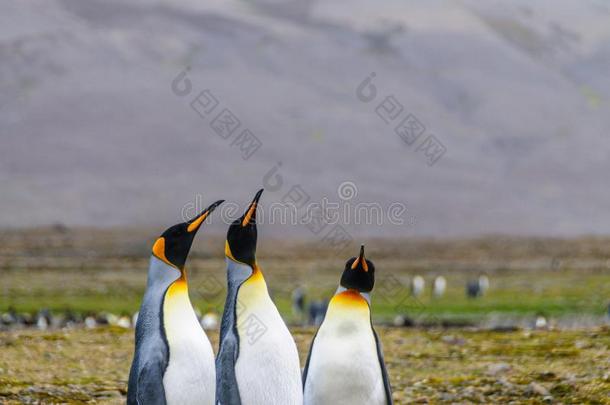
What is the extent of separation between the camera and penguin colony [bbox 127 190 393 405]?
5.76 metres

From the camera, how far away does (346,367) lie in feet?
21.5

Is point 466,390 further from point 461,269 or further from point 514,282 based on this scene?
point 461,269

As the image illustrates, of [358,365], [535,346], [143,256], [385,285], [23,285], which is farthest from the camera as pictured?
[143,256]

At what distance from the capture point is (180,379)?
5723 millimetres

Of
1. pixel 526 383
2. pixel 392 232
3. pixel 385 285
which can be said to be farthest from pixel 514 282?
pixel 392 232

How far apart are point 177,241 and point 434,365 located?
5755 millimetres

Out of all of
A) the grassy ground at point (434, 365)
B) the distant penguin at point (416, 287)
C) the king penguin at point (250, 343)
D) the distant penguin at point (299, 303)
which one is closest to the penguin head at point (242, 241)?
the king penguin at point (250, 343)

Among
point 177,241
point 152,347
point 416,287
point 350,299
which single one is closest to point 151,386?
point 152,347

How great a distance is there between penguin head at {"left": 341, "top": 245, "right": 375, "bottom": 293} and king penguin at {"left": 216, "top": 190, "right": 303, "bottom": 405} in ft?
2.28

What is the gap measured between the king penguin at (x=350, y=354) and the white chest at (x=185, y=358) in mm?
1003

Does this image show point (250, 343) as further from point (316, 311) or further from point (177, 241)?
point (316, 311)

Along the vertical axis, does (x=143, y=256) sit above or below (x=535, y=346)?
above

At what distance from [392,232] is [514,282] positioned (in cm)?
12998

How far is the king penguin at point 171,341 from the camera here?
571 cm
